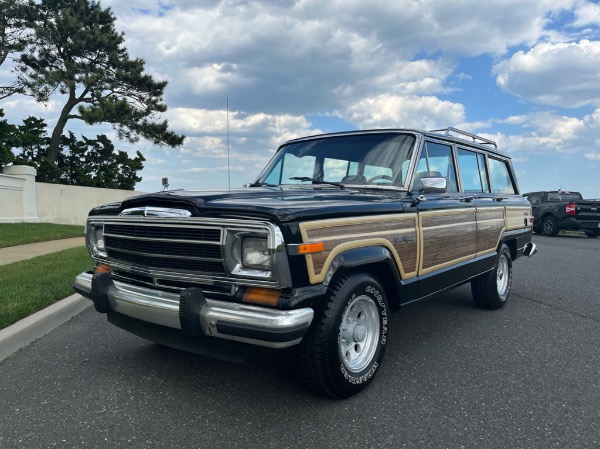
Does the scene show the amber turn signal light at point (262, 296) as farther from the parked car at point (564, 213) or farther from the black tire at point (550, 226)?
the black tire at point (550, 226)

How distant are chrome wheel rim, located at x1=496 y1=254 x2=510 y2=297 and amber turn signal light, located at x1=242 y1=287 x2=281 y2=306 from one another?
401cm

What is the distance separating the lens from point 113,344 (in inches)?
176

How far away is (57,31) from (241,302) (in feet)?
79.9

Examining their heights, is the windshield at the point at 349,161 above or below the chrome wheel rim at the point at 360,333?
above

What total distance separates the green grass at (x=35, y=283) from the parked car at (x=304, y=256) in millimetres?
1606

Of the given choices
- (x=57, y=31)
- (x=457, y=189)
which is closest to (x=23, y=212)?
(x=57, y=31)

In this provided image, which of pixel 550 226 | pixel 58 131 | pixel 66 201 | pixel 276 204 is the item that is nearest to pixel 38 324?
pixel 276 204

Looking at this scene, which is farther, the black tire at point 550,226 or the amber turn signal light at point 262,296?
the black tire at point 550,226

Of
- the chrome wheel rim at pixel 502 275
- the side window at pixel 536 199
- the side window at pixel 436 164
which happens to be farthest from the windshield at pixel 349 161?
the side window at pixel 536 199

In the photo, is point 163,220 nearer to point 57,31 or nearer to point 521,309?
point 521,309

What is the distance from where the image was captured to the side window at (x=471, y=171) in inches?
206

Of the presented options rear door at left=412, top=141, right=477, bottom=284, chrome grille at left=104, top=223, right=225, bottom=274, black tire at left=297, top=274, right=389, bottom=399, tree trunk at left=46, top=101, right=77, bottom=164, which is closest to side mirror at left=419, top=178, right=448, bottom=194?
rear door at left=412, top=141, right=477, bottom=284

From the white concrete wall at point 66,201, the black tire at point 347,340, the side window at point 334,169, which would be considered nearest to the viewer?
→ the black tire at point 347,340

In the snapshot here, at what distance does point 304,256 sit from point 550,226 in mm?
18012
